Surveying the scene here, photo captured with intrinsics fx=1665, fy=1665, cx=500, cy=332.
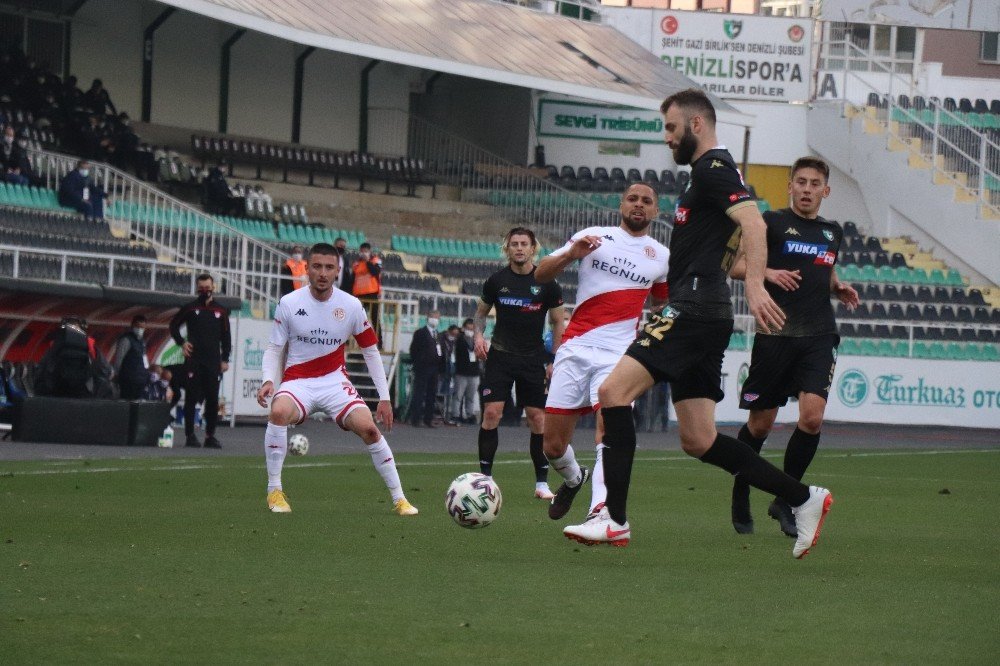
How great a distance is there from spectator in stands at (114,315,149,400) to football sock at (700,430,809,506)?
14.6 metres

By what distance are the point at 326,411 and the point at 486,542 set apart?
9.35ft

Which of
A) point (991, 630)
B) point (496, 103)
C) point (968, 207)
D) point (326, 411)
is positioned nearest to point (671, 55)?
point (496, 103)

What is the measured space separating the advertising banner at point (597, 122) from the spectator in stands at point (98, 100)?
13902 mm

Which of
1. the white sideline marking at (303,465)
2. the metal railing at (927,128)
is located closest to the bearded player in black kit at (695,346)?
the white sideline marking at (303,465)

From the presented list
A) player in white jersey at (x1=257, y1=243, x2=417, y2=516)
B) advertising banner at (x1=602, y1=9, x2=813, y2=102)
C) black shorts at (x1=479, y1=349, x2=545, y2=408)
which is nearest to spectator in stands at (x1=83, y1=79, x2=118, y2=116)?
advertising banner at (x1=602, y1=9, x2=813, y2=102)

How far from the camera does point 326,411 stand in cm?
1185

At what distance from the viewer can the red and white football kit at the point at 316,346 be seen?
11.8 meters

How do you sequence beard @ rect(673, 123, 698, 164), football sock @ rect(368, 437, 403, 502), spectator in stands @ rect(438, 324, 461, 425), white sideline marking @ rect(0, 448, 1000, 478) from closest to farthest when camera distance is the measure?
beard @ rect(673, 123, 698, 164)
football sock @ rect(368, 437, 403, 502)
white sideline marking @ rect(0, 448, 1000, 478)
spectator in stands @ rect(438, 324, 461, 425)

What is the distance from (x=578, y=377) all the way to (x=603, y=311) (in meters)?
0.53

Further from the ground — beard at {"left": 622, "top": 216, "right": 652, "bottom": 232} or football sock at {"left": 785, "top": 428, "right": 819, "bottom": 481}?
beard at {"left": 622, "top": 216, "right": 652, "bottom": 232}

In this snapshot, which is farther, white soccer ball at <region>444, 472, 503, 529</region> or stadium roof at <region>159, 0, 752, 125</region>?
stadium roof at <region>159, 0, 752, 125</region>

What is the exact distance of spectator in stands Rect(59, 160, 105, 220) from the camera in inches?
1112

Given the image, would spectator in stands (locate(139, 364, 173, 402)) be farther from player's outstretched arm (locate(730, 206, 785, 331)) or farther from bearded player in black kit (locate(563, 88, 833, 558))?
player's outstretched arm (locate(730, 206, 785, 331))

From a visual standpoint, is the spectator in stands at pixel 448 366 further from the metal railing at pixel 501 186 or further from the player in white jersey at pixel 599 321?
the player in white jersey at pixel 599 321
